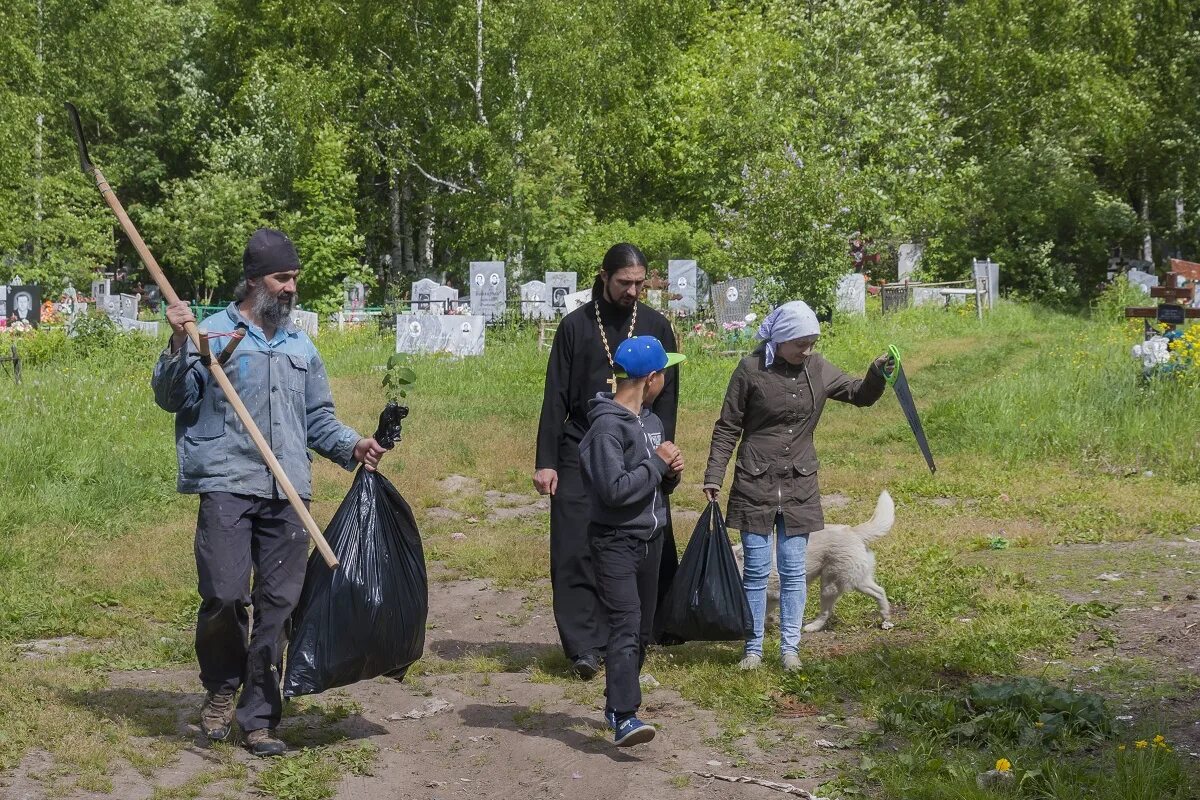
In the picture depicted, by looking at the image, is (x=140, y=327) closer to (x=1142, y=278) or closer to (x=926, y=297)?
(x=926, y=297)

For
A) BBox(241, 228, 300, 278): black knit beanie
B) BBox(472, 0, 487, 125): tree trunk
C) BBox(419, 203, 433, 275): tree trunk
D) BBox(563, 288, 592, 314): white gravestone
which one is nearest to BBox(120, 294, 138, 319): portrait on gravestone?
BBox(472, 0, 487, 125): tree trunk

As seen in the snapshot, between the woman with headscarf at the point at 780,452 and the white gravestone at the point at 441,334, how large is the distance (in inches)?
626

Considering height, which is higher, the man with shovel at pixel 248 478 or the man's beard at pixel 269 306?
the man's beard at pixel 269 306

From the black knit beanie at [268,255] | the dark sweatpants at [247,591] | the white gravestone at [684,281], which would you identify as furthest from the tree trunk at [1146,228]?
the dark sweatpants at [247,591]

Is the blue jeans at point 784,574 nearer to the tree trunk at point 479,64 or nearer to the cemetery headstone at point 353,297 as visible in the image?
the cemetery headstone at point 353,297

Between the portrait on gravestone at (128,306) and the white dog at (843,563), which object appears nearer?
the white dog at (843,563)

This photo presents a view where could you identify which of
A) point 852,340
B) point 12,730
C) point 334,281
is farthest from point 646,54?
point 12,730

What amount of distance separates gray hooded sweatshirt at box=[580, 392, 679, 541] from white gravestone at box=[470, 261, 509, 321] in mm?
20203

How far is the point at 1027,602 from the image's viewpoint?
24.1ft

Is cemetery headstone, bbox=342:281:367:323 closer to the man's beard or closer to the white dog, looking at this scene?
the white dog

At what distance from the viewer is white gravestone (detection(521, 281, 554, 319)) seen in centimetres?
2573

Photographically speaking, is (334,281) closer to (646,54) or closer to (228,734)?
(646,54)

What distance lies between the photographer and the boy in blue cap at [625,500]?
515cm

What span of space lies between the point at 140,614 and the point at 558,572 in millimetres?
2697
